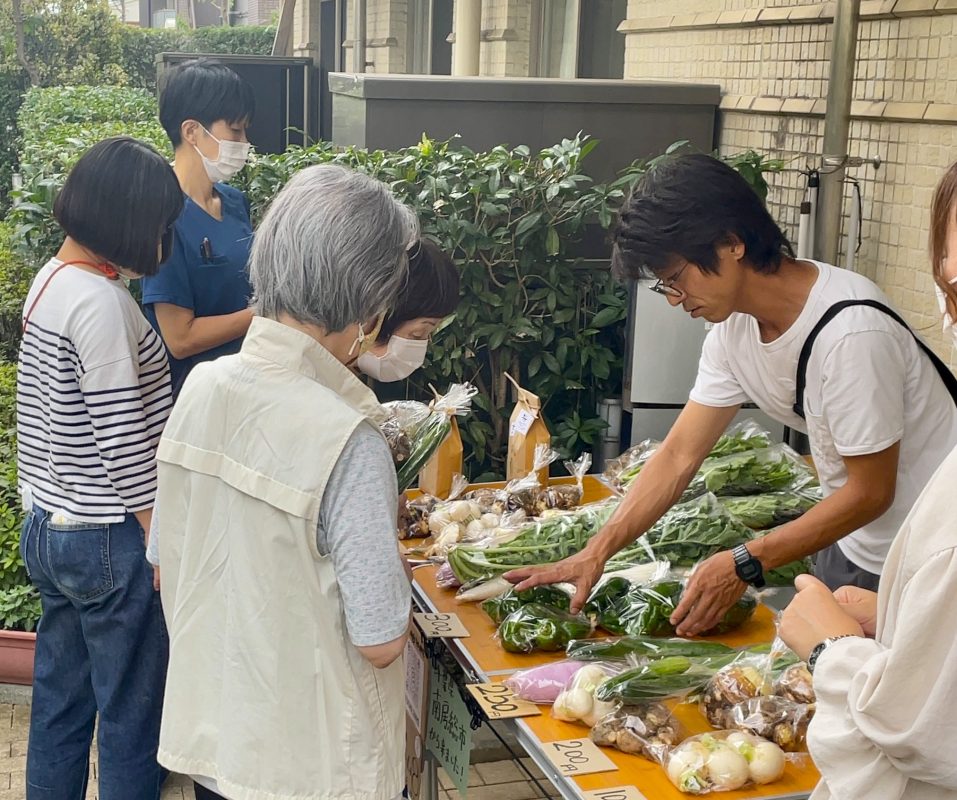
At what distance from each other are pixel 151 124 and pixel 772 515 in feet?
28.5

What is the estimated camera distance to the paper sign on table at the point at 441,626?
2.76m

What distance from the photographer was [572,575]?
9.16 ft

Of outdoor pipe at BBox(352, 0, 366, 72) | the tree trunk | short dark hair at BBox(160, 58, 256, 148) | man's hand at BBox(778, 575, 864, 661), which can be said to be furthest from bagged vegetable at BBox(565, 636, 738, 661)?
the tree trunk

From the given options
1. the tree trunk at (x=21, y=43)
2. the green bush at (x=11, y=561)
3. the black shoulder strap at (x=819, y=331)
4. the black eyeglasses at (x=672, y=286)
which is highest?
the tree trunk at (x=21, y=43)

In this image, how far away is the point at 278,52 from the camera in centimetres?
1747

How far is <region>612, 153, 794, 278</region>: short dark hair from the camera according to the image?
8.59 feet

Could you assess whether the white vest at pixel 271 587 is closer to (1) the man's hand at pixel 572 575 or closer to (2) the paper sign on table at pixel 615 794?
(2) the paper sign on table at pixel 615 794

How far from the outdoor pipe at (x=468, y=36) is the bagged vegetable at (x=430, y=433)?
21.4ft

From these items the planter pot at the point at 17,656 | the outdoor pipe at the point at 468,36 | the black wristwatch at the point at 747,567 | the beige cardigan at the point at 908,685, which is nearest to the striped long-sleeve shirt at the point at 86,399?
the black wristwatch at the point at 747,567

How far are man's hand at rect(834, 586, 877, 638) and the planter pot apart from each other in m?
3.59

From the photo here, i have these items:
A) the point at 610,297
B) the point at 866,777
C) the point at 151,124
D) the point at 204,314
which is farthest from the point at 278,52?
the point at 866,777

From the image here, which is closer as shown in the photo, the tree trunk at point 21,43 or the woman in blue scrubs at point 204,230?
the woman in blue scrubs at point 204,230

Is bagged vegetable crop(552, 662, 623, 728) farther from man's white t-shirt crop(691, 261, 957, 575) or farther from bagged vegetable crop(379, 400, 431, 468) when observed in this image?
bagged vegetable crop(379, 400, 431, 468)

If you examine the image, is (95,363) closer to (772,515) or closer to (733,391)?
(733,391)
